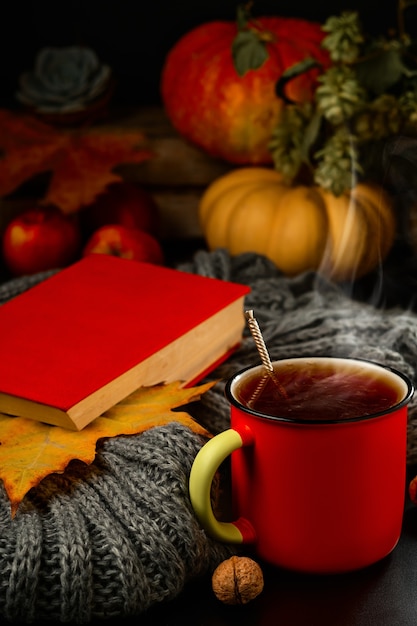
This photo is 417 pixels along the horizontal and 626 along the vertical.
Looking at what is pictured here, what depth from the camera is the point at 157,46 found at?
1.47 metres

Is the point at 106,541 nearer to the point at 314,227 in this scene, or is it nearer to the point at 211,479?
the point at 211,479

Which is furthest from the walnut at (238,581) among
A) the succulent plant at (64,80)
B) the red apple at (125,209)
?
the succulent plant at (64,80)

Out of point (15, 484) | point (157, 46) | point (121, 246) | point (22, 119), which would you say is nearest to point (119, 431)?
point (15, 484)

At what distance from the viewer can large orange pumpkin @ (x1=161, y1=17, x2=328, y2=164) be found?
1210 millimetres

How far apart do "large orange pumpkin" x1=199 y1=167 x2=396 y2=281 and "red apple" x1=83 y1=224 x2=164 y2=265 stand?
0.34ft

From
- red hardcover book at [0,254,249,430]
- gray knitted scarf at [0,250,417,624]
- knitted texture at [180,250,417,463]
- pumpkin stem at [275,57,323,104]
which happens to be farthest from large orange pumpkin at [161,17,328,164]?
gray knitted scarf at [0,250,417,624]

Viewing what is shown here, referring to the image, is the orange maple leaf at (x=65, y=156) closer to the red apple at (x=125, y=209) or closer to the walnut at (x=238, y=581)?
the red apple at (x=125, y=209)

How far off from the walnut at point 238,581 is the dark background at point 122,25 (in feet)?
3.39

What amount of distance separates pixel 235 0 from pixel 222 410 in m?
0.88

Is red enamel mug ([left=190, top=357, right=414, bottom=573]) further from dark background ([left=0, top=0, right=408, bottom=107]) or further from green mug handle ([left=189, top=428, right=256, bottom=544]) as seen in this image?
dark background ([left=0, top=0, right=408, bottom=107])

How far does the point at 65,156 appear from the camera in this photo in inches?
51.8

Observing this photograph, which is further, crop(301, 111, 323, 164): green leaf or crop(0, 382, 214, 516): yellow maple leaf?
crop(301, 111, 323, 164): green leaf

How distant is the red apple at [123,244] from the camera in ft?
3.77

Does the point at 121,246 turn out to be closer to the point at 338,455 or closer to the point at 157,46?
the point at 157,46
